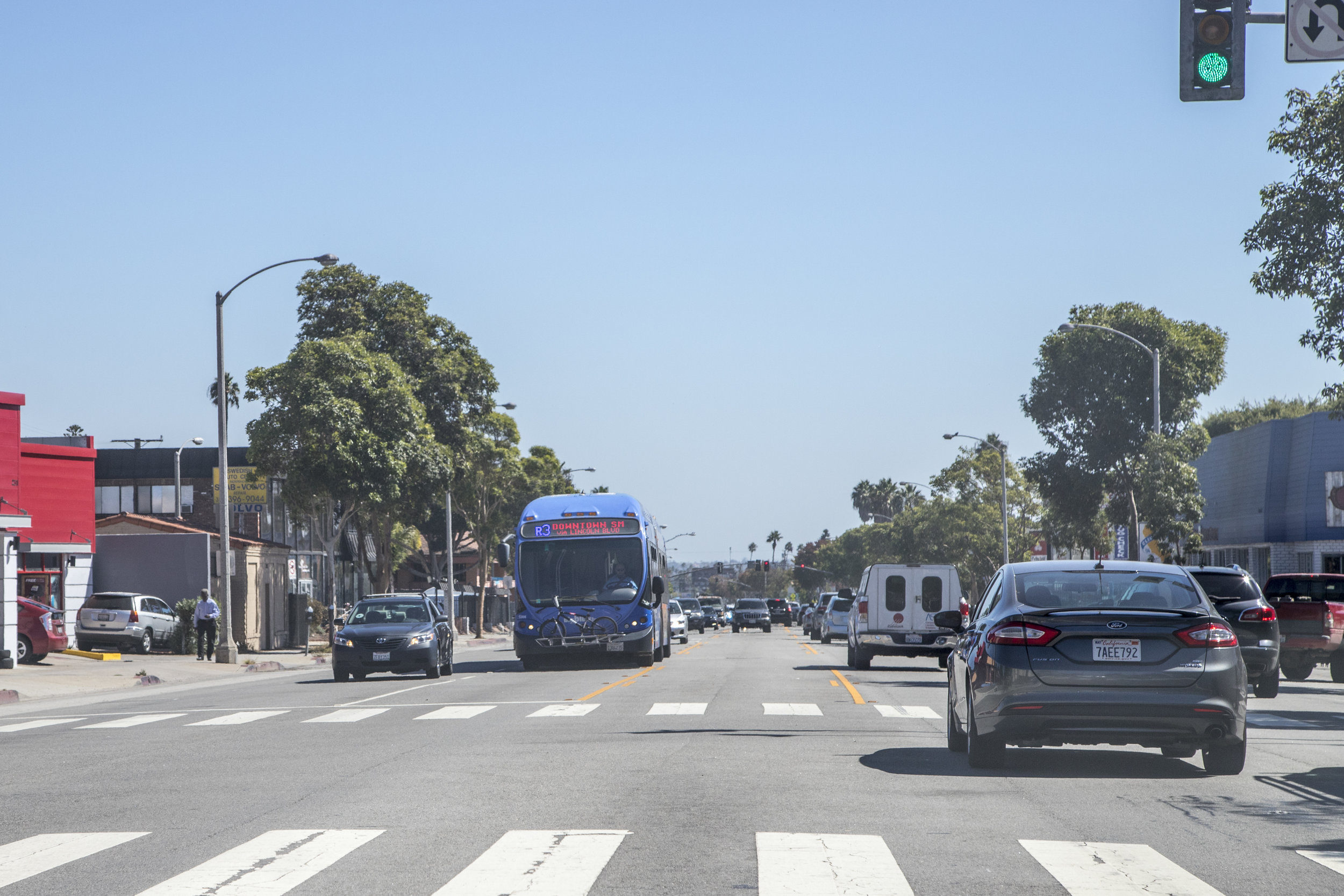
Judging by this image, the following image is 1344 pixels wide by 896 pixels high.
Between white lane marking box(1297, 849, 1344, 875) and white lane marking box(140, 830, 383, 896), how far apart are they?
5.16 metres

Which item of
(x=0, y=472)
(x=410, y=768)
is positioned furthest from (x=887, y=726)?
(x=0, y=472)

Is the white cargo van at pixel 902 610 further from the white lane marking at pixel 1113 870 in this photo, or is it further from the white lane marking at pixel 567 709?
the white lane marking at pixel 1113 870

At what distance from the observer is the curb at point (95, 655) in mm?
37594

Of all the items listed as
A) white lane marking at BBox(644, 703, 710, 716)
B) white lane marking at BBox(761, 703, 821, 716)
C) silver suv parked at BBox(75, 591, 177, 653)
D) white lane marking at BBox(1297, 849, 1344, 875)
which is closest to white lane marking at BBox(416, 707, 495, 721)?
white lane marking at BBox(644, 703, 710, 716)

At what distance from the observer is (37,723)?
1911cm

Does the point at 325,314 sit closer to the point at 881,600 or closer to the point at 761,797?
the point at 881,600

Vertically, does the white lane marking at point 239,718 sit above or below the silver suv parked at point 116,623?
above

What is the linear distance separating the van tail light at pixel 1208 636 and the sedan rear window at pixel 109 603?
34.9 metres

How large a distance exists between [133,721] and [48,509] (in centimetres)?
2126

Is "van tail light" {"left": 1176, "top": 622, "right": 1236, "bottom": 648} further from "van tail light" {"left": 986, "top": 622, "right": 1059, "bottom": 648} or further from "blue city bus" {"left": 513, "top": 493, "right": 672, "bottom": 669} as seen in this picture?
"blue city bus" {"left": 513, "top": 493, "right": 672, "bottom": 669}

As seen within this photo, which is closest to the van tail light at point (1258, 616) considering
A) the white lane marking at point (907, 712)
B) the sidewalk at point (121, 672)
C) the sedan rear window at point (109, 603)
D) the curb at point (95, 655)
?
the white lane marking at point (907, 712)

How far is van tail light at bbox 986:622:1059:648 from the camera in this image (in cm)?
1130

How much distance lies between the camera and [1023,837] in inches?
347

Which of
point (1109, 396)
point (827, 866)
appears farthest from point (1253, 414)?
point (827, 866)
